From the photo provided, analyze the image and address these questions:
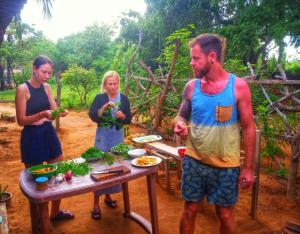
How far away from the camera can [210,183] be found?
2.49 metres

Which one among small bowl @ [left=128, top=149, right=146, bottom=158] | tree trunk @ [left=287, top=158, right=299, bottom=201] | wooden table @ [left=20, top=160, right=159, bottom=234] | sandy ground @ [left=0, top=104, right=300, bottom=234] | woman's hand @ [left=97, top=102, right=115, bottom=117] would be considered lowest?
sandy ground @ [left=0, top=104, right=300, bottom=234]

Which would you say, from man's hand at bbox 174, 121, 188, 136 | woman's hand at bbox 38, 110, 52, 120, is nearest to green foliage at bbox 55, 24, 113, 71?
woman's hand at bbox 38, 110, 52, 120

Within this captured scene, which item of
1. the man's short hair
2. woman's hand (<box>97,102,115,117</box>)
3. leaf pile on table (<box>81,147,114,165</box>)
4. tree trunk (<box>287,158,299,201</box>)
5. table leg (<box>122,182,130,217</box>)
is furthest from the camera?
tree trunk (<box>287,158,299,201</box>)

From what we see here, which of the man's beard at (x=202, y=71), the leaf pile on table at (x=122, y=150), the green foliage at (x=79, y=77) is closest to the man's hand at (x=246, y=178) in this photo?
the man's beard at (x=202, y=71)

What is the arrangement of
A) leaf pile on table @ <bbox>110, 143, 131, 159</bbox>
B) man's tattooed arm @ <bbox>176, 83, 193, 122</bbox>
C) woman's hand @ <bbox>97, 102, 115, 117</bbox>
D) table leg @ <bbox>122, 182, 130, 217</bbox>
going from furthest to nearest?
table leg @ <bbox>122, 182, 130, 217</bbox>
woman's hand @ <bbox>97, 102, 115, 117</bbox>
leaf pile on table @ <bbox>110, 143, 131, 159</bbox>
man's tattooed arm @ <bbox>176, 83, 193, 122</bbox>

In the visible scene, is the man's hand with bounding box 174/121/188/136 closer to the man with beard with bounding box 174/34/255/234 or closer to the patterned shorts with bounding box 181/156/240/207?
the man with beard with bounding box 174/34/255/234

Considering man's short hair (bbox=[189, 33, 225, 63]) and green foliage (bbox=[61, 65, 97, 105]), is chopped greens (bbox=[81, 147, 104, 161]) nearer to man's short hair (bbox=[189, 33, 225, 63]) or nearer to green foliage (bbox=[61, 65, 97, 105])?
man's short hair (bbox=[189, 33, 225, 63])

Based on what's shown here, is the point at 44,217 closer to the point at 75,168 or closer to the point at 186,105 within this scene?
the point at 75,168

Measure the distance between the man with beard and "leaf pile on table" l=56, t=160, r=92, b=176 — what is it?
1.00 m

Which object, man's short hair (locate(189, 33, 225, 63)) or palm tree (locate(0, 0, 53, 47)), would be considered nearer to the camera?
man's short hair (locate(189, 33, 225, 63))

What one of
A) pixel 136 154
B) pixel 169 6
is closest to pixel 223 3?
pixel 169 6

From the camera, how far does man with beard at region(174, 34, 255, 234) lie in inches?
94.0

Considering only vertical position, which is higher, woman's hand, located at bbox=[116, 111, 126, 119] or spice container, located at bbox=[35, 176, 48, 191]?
woman's hand, located at bbox=[116, 111, 126, 119]

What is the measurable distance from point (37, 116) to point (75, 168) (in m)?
0.83
